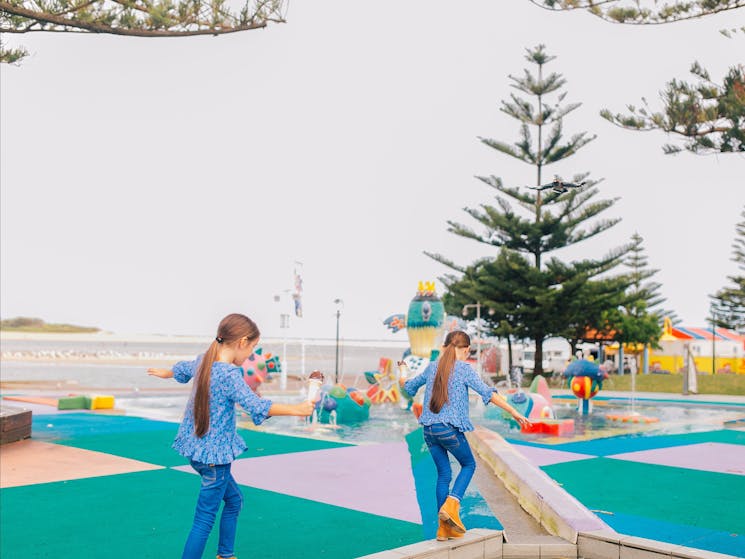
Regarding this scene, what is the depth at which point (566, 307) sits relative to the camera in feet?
103

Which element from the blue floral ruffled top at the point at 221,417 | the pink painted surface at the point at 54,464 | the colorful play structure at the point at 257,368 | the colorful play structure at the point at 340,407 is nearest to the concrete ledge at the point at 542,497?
the blue floral ruffled top at the point at 221,417

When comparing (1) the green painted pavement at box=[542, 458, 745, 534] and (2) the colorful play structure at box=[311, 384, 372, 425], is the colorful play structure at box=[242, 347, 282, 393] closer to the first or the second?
(2) the colorful play structure at box=[311, 384, 372, 425]

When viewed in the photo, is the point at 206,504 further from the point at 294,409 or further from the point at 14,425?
the point at 14,425

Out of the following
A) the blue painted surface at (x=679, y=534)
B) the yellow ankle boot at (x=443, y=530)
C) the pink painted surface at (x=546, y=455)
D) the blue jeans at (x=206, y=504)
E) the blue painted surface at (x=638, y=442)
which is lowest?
the blue painted surface at (x=638, y=442)

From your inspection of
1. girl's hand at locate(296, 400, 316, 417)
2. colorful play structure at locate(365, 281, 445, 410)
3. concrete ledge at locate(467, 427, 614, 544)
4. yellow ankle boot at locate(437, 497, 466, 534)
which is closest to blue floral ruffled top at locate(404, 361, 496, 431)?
yellow ankle boot at locate(437, 497, 466, 534)

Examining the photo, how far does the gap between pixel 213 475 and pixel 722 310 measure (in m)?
37.7

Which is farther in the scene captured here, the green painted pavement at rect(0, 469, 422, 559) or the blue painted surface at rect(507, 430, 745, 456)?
the blue painted surface at rect(507, 430, 745, 456)

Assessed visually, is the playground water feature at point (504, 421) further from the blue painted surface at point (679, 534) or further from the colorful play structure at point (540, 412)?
the blue painted surface at point (679, 534)

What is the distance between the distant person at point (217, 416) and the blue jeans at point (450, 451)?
4.37ft

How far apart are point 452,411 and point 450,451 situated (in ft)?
0.85

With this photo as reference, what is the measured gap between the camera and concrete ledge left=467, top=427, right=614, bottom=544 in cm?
482

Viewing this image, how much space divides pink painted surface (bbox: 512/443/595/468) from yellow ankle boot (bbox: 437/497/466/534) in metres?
4.63

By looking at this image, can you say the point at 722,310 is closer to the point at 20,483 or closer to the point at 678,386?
the point at 678,386

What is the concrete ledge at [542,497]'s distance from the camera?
190 inches
